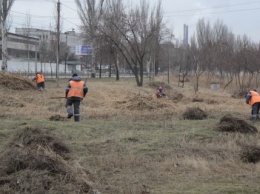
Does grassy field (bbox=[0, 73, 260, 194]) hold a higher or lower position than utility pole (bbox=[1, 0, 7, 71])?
lower

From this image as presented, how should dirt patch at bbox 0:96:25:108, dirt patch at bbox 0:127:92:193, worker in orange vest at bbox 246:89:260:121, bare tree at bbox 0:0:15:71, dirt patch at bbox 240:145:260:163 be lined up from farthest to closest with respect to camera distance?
bare tree at bbox 0:0:15:71 < dirt patch at bbox 0:96:25:108 < worker in orange vest at bbox 246:89:260:121 < dirt patch at bbox 240:145:260:163 < dirt patch at bbox 0:127:92:193

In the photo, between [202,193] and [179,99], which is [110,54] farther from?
[202,193]

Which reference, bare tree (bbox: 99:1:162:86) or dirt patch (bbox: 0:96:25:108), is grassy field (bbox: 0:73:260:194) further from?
bare tree (bbox: 99:1:162:86)

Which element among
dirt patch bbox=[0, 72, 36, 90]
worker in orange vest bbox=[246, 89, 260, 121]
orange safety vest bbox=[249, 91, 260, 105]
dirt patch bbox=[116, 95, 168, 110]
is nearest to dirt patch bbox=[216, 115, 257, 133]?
worker in orange vest bbox=[246, 89, 260, 121]

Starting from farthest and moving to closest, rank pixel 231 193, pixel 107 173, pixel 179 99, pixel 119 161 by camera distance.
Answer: pixel 179 99
pixel 119 161
pixel 107 173
pixel 231 193

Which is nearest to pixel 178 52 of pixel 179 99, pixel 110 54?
pixel 110 54

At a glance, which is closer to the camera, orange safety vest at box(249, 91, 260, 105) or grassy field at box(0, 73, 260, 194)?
grassy field at box(0, 73, 260, 194)

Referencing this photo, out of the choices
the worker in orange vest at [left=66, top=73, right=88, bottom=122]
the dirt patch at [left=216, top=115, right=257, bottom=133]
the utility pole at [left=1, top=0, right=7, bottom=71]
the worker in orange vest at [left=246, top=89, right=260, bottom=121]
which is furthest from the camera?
the utility pole at [left=1, top=0, right=7, bottom=71]

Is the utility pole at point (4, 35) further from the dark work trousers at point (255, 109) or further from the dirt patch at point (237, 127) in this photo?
the dirt patch at point (237, 127)

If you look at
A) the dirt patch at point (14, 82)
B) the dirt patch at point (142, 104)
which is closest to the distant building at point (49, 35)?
the dirt patch at point (14, 82)

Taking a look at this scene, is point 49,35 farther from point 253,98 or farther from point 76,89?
point 253,98

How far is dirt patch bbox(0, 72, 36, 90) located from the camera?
25406mm

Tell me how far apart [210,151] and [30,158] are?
4932 mm

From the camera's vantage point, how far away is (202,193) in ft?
20.3
